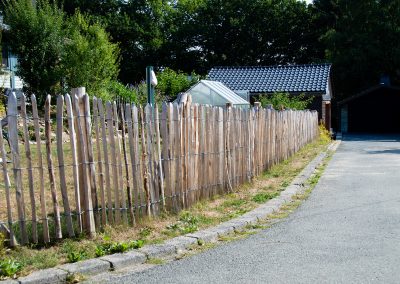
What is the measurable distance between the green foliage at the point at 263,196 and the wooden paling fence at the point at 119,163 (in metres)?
0.56

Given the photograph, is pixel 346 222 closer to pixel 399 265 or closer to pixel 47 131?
pixel 399 265

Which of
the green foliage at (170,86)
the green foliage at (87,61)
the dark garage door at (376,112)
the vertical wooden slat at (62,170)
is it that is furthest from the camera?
the dark garage door at (376,112)

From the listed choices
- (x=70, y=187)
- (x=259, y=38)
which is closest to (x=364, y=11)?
(x=259, y=38)

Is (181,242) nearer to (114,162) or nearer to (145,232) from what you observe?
(145,232)

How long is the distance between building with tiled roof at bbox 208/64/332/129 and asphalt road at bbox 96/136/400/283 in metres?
20.3

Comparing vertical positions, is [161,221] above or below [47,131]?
below

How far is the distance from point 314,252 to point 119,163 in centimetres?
256

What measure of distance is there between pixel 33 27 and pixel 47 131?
1777 centimetres

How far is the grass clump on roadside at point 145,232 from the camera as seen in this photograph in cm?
529

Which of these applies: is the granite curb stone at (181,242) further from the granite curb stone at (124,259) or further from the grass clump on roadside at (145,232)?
the granite curb stone at (124,259)

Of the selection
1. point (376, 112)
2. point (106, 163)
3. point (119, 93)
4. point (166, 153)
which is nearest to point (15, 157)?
point (106, 163)

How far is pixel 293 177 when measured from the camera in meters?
11.8

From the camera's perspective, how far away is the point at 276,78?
30.7 metres

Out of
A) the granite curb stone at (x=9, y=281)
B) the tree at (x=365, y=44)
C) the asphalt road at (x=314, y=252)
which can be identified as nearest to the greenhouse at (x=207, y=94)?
the asphalt road at (x=314, y=252)
